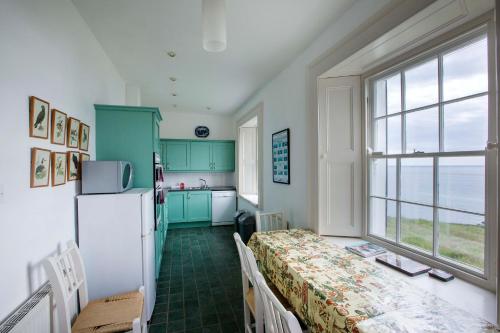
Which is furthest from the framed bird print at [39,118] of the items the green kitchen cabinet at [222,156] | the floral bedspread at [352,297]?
the green kitchen cabinet at [222,156]

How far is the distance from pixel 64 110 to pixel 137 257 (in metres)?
1.38

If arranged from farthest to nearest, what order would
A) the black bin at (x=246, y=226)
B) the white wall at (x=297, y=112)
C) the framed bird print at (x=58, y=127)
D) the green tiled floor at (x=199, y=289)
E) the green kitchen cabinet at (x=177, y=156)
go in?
the green kitchen cabinet at (x=177, y=156)
the black bin at (x=246, y=226)
the green tiled floor at (x=199, y=289)
the white wall at (x=297, y=112)
the framed bird print at (x=58, y=127)

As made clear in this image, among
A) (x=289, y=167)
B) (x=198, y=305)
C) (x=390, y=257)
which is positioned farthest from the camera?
(x=289, y=167)

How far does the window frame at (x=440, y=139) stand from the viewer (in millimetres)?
1273

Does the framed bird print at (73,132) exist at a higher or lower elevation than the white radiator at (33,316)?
higher

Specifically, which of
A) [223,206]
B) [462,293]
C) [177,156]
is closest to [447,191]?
[462,293]

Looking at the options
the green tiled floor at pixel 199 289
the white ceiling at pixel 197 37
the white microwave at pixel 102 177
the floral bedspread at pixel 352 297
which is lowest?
the green tiled floor at pixel 199 289

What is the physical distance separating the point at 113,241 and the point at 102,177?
1.91ft

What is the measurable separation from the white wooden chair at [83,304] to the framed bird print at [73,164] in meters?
0.54

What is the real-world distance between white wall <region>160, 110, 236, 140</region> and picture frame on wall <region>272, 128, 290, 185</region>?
290 cm

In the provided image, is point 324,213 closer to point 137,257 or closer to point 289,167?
point 289,167

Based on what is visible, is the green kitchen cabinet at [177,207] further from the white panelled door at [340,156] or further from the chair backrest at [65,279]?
the white panelled door at [340,156]

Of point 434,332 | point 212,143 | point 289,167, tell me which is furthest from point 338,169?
point 212,143

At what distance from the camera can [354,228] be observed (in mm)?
2248
